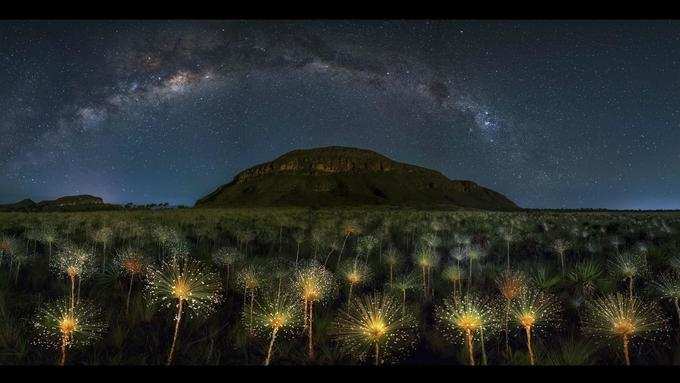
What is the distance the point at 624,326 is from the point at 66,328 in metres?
5.64

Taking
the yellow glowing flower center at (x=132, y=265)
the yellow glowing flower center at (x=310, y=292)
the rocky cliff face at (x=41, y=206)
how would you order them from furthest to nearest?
the rocky cliff face at (x=41, y=206) < the yellow glowing flower center at (x=132, y=265) < the yellow glowing flower center at (x=310, y=292)

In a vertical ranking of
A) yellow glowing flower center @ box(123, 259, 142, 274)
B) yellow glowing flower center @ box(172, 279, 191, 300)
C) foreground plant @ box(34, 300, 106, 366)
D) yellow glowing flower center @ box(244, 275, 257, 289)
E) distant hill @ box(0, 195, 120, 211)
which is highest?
distant hill @ box(0, 195, 120, 211)

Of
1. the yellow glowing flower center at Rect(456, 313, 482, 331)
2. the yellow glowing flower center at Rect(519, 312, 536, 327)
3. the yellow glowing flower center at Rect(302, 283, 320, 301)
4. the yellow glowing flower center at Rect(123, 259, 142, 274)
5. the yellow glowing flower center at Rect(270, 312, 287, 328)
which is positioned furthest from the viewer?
the yellow glowing flower center at Rect(123, 259, 142, 274)

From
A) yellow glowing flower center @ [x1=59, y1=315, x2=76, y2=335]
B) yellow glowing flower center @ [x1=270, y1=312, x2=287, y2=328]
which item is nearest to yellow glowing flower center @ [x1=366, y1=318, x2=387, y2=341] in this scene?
yellow glowing flower center @ [x1=270, y1=312, x2=287, y2=328]

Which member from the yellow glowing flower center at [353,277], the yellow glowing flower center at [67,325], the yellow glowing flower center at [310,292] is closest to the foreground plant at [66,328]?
the yellow glowing flower center at [67,325]

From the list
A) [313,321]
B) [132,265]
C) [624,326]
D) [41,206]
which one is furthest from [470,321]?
[41,206]

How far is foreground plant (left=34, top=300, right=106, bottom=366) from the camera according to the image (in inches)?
155

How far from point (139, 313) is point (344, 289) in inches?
165

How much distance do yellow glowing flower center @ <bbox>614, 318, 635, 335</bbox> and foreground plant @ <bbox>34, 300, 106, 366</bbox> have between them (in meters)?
5.46

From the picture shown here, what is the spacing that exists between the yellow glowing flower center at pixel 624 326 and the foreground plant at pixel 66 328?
546 centimetres

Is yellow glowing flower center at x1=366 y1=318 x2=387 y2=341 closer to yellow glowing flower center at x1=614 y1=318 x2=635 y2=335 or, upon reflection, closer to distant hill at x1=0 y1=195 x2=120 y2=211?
yellow glowing flower center at x1=614 y1=318 x2=635 y2=335

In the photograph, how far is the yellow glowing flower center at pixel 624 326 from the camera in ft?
13.1

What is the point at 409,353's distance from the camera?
575cm

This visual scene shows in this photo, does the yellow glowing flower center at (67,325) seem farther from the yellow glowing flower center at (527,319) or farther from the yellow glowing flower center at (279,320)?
the yellow glowing flower center at (527,319)
